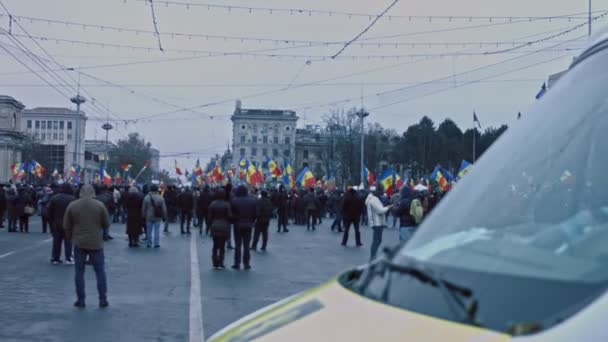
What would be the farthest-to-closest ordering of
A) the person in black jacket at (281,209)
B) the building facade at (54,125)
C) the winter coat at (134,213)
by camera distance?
the building facade at (54,125)
the person in black jacket at (281,209)
the winter coat at (134,213)

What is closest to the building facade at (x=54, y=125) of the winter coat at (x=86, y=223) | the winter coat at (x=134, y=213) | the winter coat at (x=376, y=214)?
the winter coat at (x=134, y=213)

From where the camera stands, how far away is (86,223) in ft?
36.9

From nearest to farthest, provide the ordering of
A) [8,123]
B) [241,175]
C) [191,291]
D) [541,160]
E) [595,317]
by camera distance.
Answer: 1. [595,317]
2. [541,160]
3. [191,291]
4. [241,175]
5. [8,123]

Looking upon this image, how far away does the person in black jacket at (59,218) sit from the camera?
17.0 metres

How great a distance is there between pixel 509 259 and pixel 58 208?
15861mm

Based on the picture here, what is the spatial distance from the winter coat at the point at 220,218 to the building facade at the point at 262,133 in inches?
4002

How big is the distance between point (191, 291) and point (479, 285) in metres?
11.3

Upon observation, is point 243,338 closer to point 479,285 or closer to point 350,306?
point 350,306

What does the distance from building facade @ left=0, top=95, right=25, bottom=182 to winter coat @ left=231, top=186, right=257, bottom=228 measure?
261 ft

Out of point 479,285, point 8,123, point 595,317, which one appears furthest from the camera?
point 8,123

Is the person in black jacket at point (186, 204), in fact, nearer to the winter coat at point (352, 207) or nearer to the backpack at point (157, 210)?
the backpack at point (157, 210)

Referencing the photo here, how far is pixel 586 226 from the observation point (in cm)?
224

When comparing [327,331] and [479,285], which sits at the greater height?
[479,285]

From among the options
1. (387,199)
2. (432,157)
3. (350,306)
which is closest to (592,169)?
(350,306)
